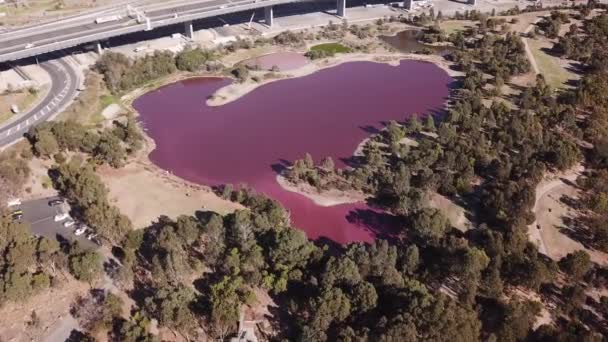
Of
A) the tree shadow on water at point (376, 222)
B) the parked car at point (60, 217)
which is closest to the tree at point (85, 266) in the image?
the parked car at point (60, 217)

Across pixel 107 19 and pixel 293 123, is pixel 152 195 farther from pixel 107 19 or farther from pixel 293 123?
pixel 107 19

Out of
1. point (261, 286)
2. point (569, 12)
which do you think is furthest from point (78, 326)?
point (569, 12)

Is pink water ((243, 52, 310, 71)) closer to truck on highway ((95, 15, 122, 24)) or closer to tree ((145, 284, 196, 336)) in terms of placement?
truck on highway ((95, 15, 122, 24))

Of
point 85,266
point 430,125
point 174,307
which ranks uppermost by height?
point 430,125

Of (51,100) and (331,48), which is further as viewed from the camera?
(331,48)

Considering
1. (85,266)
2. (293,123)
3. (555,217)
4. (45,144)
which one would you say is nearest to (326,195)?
(293,123)

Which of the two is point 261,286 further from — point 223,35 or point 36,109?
point 223,35
